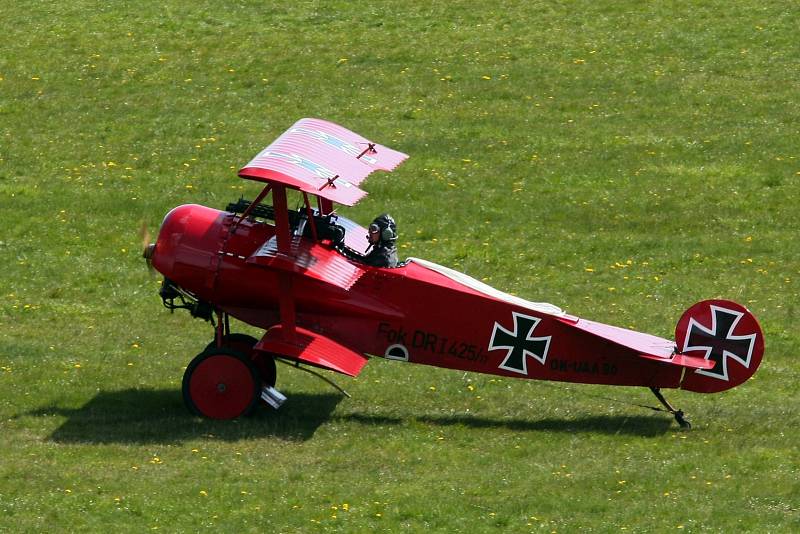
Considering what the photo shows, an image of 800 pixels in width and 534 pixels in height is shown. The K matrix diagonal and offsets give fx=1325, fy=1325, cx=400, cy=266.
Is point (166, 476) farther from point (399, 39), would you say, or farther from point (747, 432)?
point (399, 39)

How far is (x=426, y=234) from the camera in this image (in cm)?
2345

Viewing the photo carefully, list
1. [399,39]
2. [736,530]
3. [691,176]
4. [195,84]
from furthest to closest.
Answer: [399,39] → [195,84] → [691,176] → [736,530]

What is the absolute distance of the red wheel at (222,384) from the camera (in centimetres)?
1608

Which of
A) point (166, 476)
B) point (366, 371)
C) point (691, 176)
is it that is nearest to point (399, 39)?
point (691, 176)

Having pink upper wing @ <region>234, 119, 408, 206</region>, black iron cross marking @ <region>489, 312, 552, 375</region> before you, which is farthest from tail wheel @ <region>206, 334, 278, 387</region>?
black iron cross marking @ <region>489, 312, 552, 375</region>

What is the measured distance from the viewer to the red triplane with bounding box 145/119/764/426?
1564 cm

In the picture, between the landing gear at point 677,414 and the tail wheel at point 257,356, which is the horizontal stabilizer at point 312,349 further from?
the landing gear at point 677,414

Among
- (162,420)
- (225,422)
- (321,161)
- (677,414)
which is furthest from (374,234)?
(677,414)

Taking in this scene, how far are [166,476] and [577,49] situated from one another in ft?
65.6

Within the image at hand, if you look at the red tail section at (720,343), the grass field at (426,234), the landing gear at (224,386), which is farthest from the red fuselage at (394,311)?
the grass field at (426,234)

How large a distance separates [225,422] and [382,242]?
290 centimetres

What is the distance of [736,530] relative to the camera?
13.2 metres

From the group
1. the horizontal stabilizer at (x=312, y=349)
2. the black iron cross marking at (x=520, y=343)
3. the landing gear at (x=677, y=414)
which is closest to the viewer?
the horizontal stabilizer at (x=312, y=349)

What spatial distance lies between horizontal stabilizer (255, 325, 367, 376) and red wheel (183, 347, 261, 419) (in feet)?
1.86
